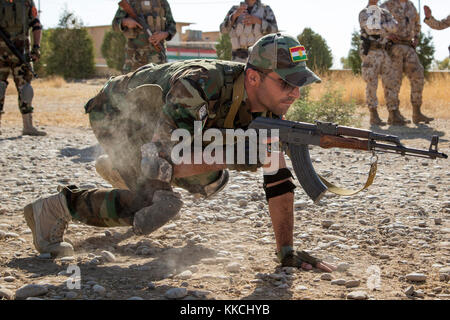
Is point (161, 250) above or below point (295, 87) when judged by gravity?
below

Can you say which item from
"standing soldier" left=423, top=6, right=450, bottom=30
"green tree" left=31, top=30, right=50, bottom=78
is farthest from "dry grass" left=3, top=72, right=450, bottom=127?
"green tree" left=31, top=30, right=50, bottom=78

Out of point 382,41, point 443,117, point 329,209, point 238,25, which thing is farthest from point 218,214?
point 443,117

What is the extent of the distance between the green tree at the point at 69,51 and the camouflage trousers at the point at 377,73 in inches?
910

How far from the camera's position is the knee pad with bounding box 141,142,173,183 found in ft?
9.71

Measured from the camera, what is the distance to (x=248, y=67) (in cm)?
317

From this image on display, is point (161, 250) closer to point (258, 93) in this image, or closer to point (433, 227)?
point (258, 93)

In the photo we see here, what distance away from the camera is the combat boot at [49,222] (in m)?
3.32

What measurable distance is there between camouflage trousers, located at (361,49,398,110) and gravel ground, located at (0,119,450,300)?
3.66m

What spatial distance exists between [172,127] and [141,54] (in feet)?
17.6

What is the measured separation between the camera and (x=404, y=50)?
930 centimetres

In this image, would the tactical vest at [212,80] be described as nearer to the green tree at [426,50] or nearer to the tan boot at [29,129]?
the tan boot at [29,129]

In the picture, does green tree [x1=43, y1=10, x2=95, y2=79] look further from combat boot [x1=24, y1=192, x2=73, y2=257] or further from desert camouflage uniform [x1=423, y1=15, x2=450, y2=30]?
combat boot [x1=24, y1=192, x2=73, y2=257]

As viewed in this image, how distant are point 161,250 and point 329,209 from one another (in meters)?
1.50
